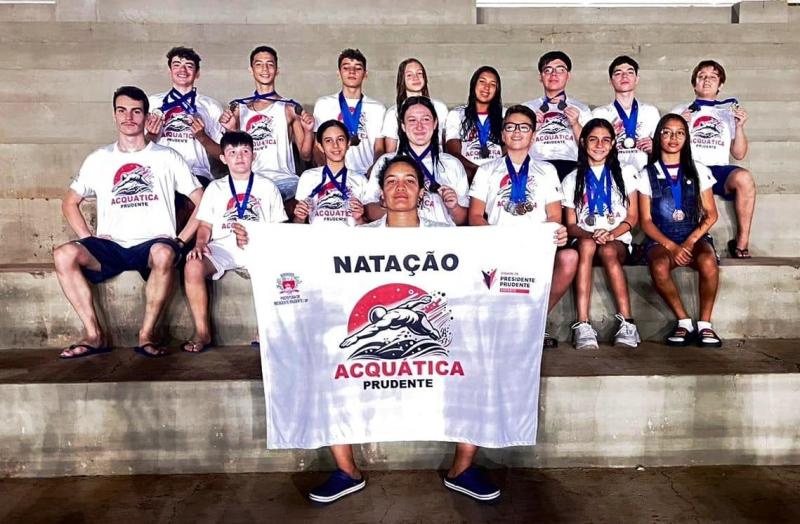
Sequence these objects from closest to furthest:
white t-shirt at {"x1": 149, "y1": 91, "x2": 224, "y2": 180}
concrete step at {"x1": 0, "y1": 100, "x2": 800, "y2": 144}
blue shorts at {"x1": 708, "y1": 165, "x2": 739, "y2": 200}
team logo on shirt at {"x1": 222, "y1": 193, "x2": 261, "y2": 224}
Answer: team logo on shirt at {"x1": 222, "y1": 193, "x2": 261, "y2": 224} → blue shorts at {"x1": 708, "y1": 165, "x2": 739, "y2": 200} → white t-shirt at {"x1": 149, "y1": 91, "x2": 224, "y2": 180} → concrete step at {"x1": 0, "y1": 100, "x2": 800, "y2": 144}

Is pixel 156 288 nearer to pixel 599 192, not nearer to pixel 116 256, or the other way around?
pixel 116 256

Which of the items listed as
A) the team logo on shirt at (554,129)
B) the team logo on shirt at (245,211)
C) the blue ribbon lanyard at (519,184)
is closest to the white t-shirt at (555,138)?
the team logo on shirt at (554,129)

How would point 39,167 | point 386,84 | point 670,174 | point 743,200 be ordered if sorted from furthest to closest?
1. point 386,84
2. point 39,167
3. point 743,200
4. point 670,174

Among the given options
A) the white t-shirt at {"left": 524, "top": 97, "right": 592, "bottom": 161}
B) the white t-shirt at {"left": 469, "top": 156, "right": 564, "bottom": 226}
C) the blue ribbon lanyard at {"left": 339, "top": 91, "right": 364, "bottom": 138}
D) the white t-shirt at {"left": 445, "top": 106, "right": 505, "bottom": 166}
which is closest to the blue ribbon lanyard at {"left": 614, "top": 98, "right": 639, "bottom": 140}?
the white t-shirt at {"left": 524, "top": 97, "right": 592, "bottom": 161}

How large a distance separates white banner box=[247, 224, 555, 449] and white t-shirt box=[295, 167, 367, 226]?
1118mm

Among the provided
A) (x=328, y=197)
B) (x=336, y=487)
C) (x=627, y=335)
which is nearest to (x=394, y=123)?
(x=328, y=197)

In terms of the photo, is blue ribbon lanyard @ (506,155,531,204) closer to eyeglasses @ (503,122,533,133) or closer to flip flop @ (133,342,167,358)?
eyeglasses @ (503,122,533,133)

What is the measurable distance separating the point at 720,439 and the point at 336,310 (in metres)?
2.09

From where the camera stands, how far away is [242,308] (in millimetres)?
4027

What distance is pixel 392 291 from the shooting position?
311 cm

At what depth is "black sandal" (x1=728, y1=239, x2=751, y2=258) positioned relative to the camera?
15.4ft

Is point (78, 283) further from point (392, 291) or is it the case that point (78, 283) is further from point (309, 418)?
point (392, 291)

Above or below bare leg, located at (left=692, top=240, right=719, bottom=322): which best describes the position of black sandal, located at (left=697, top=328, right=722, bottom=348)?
below

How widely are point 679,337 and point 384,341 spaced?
6.34 ft
